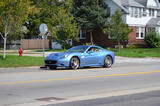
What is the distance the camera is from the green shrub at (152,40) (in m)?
45.8

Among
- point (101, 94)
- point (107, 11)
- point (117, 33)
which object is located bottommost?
point (101, 94)

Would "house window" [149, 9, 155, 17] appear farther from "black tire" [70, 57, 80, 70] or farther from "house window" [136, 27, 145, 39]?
"black tire" [70, 57, 80, 70]

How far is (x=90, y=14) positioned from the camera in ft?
161

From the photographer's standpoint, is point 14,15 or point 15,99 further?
point 14,15

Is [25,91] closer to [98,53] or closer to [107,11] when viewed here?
[98,53]

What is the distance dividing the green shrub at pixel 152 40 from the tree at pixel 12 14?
85.1 ft

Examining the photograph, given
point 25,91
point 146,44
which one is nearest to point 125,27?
point 146,44

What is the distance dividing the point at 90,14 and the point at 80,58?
31.1m

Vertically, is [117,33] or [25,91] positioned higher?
[117,33]

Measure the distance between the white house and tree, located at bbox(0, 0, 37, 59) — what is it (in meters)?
25.7

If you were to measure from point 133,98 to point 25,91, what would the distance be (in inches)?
136

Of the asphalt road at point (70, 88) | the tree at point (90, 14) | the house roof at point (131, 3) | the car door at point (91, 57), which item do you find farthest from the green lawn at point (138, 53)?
the asphalt road at point (70, 88)

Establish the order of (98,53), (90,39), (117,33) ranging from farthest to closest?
1. (90,39)
2. (117,33)
3. (98,53)

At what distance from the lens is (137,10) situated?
1928 inches
